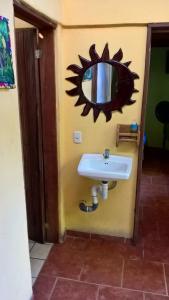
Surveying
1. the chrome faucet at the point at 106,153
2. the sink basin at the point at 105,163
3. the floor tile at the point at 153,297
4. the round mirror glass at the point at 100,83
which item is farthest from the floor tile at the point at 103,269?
the round mirror glass at the point at 100,83

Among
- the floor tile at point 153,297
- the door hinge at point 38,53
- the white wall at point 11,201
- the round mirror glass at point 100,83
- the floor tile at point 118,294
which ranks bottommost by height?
the floor tile at point 153,297

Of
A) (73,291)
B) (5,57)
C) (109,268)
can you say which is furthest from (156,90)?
(5,57)

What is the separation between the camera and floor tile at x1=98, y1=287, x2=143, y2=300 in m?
1.99

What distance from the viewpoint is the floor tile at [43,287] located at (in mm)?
2004

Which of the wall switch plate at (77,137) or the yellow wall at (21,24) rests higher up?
the yellow wall at (21,24)

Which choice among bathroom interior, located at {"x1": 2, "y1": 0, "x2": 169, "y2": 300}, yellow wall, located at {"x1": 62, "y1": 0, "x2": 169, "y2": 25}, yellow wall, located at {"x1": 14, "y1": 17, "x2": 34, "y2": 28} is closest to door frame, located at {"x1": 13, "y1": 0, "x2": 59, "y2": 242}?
bathroom interior, located at {"x1": 2, "y1": 0, "x2": 169, "y2": 300}

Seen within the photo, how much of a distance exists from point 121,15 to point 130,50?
0.88 ft

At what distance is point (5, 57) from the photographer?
4.50ft

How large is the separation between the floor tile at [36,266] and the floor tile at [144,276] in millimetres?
715

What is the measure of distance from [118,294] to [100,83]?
168 centimetres

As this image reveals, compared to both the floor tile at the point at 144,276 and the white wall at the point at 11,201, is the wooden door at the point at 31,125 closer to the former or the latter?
the white wall at the point at 11,201

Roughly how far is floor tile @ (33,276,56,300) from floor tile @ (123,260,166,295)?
58cm

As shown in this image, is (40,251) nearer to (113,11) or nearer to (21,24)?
(21,24)

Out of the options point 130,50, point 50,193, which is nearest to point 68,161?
point 50,193
